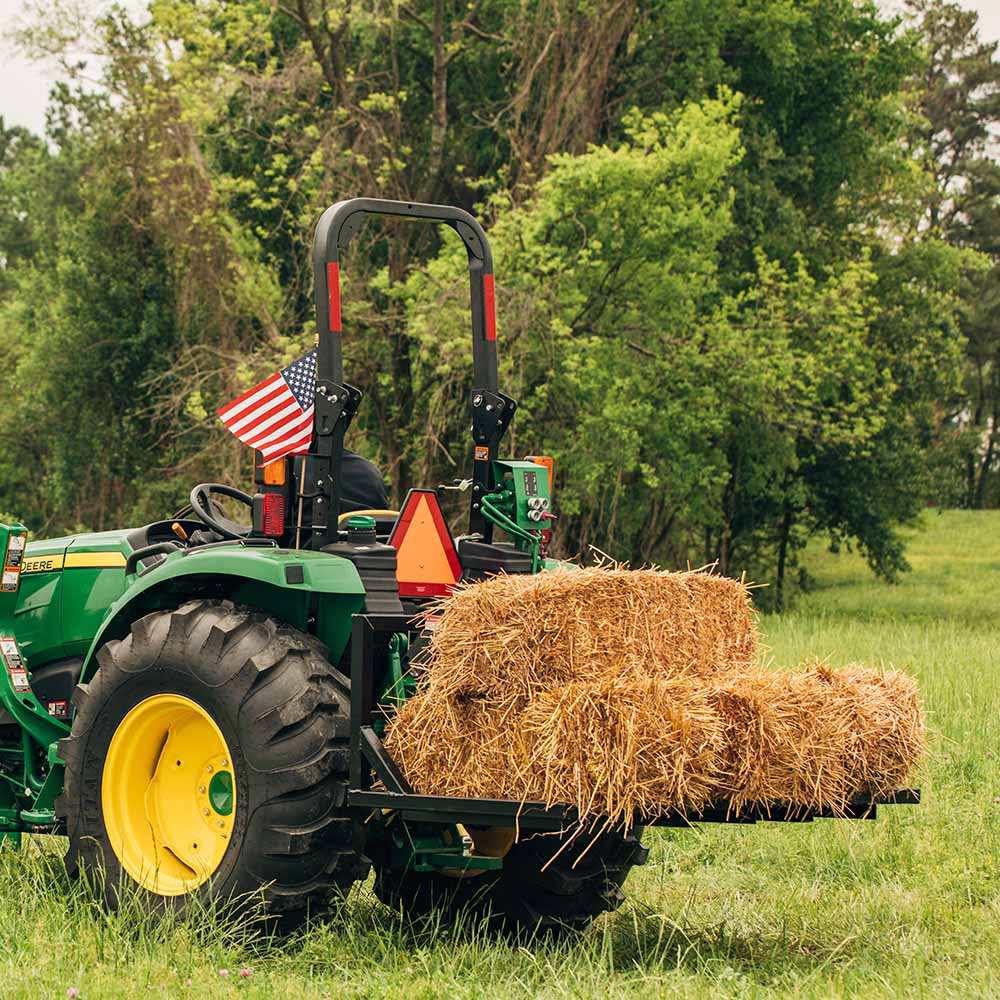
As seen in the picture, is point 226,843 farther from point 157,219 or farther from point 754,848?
point 157,219

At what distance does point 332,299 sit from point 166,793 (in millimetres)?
1833

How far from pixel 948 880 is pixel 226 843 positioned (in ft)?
10.2

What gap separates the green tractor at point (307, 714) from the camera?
4.89 metres

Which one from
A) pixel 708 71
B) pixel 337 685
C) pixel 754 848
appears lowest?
pixel 754 848

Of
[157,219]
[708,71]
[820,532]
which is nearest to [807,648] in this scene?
[708,71]

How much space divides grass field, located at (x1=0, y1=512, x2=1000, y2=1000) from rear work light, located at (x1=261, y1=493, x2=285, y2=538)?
4.50 ft

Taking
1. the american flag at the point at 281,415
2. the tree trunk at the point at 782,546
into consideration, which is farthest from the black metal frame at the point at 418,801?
the tree trunk at the point at 782,546

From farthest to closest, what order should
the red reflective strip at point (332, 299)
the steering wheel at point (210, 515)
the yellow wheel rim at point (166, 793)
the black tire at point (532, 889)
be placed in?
1. the steering wheel at point (210, 515)
2. the black tire at point (532, 889)
3. the red reflective strip at point (332, 299)
4. the yellow wheel rim at point (166, 793)

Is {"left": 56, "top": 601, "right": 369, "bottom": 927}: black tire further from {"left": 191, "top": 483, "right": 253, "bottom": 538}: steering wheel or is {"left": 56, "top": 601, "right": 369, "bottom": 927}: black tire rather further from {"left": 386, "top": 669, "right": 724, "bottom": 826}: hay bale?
{"left": 191, "top": 483, "right": 253, "bottom": 538}: steering wheel

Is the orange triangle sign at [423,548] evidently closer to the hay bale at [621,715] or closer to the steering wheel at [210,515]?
the hay bale at [621,715]

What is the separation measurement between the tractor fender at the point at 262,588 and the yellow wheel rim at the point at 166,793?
1.46 feet

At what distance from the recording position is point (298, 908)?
4.88 meters

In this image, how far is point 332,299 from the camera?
17.6ft

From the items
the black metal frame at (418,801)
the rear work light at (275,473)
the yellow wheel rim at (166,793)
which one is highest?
the rear work light at (275,473)
